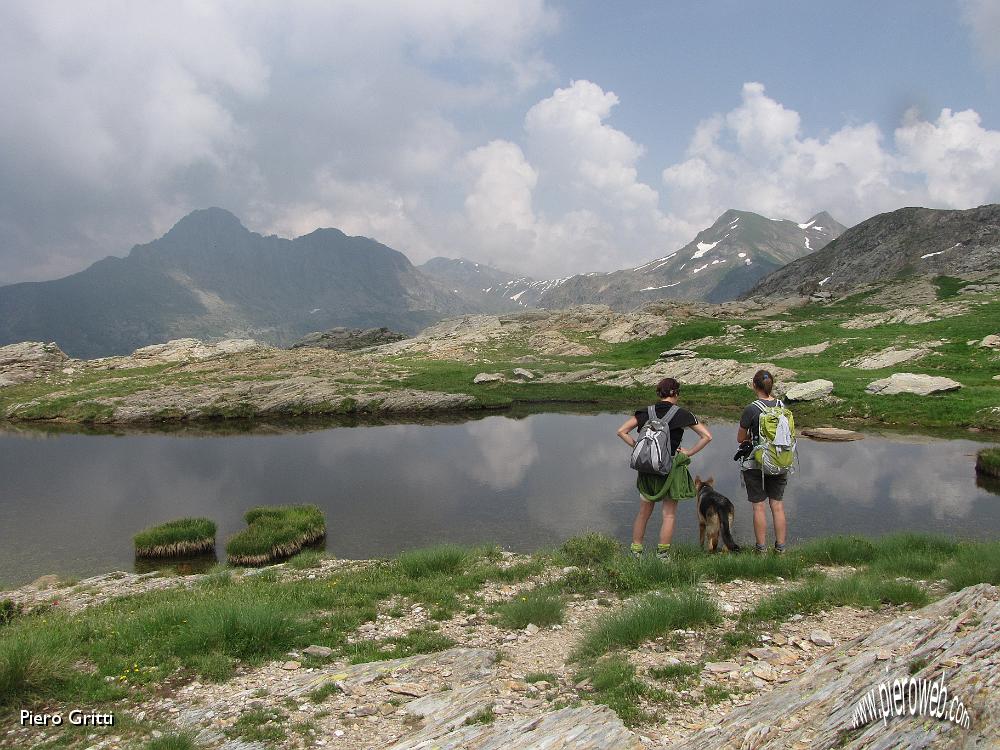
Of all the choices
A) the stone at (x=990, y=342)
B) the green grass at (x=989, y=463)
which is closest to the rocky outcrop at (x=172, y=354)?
the green grass at (x=989, y=463)

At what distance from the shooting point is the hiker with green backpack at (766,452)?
14.8m

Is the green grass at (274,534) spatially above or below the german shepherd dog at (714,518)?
below

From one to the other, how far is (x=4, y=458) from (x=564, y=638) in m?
59.6

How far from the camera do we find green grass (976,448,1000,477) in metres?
30.4

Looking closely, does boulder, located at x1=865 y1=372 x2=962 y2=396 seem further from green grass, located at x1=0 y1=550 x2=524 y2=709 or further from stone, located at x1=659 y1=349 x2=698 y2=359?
green grass, located at x1=0 y1=550 x2=524 y2=709

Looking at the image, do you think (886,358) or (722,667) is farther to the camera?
(886,358)

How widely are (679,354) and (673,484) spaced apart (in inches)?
3233

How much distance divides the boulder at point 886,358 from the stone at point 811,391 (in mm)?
16198

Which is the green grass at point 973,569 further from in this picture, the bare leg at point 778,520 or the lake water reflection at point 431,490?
the lake water reflection at point 431,490

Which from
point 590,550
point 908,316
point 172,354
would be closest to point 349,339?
point 172,354

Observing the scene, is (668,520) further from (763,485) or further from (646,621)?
(646,621)

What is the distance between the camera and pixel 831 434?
4241 centimetres

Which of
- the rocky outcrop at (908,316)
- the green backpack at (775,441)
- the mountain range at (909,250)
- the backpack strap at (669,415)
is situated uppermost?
the mountain range at (909,250)

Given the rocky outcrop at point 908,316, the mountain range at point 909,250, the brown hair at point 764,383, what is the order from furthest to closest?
the mountain range at point 909,250 < the rocky outcrop at point 908,316 < the brown hair at point 764,383
